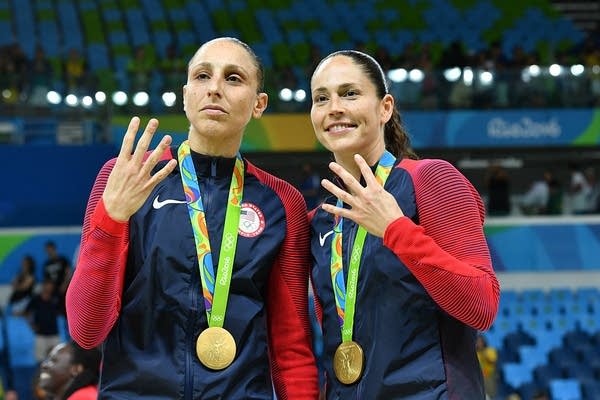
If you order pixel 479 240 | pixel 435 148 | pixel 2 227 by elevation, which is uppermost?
pixel 435 148

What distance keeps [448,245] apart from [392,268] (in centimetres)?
21

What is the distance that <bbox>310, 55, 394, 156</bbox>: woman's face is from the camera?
351 centimetres

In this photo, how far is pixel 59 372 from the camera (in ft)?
16.3

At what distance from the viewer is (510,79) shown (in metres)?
14.8

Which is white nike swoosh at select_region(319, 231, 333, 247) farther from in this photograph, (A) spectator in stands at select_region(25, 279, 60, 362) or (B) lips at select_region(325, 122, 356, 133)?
(A) spectator in stands at select_region(25, 279, 60, 362)

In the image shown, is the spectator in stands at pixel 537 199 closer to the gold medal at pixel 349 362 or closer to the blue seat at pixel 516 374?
the blue seat at pixel 516 374

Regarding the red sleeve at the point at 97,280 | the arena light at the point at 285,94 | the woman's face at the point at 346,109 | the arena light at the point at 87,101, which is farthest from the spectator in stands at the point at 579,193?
the red sleeve at the point at 97,280

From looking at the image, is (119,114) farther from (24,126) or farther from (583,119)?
(583,119)

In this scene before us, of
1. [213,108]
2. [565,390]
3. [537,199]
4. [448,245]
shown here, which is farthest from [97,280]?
[537,199]

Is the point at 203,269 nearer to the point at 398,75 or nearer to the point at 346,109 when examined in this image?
the point at 346,109

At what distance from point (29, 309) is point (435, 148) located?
6.75 metres

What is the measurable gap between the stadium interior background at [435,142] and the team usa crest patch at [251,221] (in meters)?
8.95

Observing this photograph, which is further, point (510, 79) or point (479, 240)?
point (510, 79)

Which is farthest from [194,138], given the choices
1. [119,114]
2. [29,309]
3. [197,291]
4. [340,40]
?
[340,40]
